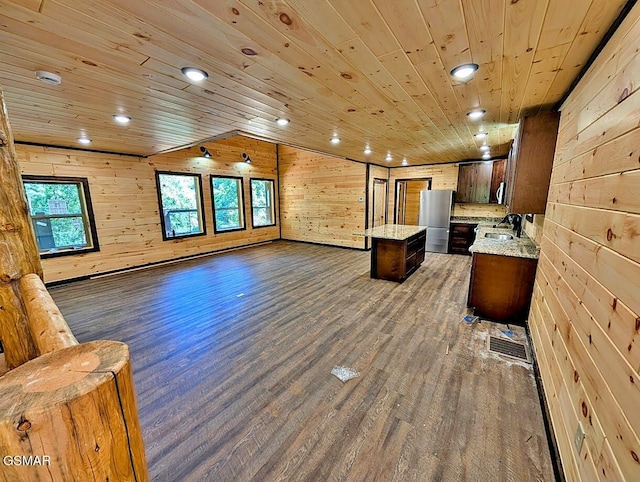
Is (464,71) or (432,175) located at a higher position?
(464,71)

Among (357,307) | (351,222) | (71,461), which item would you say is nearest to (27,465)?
(71,461)

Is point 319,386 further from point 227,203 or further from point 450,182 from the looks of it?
point 450,182

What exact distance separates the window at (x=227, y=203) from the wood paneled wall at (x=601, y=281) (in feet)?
21.4

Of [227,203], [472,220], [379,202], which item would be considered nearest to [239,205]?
[227,203]

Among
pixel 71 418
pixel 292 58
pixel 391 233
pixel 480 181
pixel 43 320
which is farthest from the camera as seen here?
pixel 480 181

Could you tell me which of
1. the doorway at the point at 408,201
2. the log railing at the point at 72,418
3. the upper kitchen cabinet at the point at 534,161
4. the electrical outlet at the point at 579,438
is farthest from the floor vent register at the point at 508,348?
the doorway at the point at 408,201

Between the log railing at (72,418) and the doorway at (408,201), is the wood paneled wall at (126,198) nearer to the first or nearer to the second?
the doorway at (408,201)

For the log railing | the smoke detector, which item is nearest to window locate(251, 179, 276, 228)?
the smoke detector

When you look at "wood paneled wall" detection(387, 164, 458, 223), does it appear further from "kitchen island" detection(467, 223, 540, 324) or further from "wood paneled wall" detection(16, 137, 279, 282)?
"wood paneled wall" detection(16, 137, 279, 282)

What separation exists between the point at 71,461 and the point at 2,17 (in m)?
2.00

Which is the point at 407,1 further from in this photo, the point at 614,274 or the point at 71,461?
the point at 71,461

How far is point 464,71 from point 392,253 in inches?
117

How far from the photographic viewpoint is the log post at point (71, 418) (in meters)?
0.44

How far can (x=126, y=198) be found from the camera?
5.15 m
